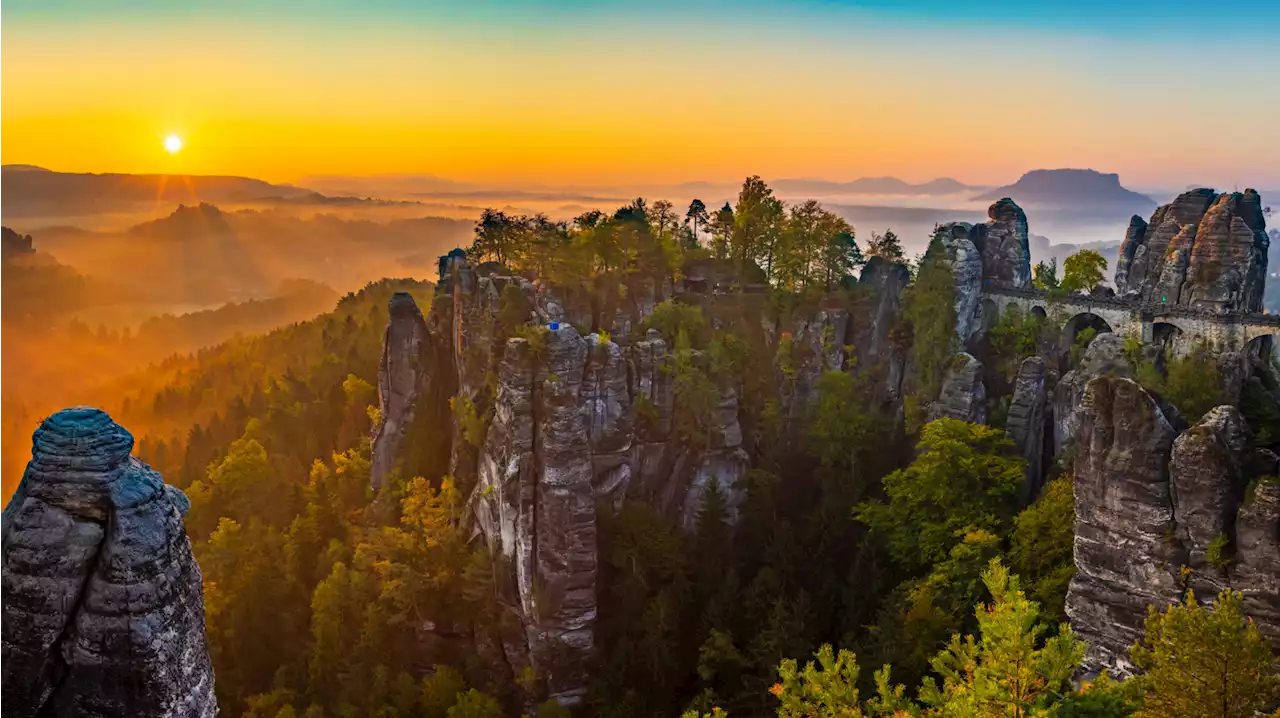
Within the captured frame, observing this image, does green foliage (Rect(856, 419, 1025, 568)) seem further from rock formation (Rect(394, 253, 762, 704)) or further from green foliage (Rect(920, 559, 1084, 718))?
green foliage (Rect(920, 559, 1084, 718))

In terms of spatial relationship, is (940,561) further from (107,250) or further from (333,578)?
(107,250)

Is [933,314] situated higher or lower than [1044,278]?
lower

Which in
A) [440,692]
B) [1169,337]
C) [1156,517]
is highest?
[1169,337]

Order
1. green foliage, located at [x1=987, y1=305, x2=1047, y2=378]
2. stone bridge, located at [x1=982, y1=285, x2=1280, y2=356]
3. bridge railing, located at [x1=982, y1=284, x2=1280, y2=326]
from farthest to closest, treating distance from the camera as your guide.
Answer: green foliage, located at [x1=987, y1=305, x2=1047, y2=378] < stone bridge, located at [x1=982, y1=285, x2=1280, y2=356] < bridge railing, located at [x1=982, y1=284, x2=1280, y2=326]

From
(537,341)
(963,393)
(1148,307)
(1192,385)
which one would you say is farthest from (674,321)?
(1192,385)

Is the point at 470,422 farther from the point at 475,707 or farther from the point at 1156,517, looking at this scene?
the point at 1156,517

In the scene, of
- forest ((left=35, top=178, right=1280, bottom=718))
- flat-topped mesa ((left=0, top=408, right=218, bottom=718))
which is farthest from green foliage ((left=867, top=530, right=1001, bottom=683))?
flat-topped mesa ((left=0, top=408, right=218, bottom=718))

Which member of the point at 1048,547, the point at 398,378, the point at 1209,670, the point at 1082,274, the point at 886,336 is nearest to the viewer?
the point at 1209,670
